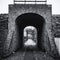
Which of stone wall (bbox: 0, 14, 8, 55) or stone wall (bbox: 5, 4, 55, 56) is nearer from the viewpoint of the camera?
stone wall (bbox: 0, 14, 8, 55)

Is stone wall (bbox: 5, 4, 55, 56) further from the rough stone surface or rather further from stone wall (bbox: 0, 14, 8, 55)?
stone wall (bbox: 0, 14, 8, 55)

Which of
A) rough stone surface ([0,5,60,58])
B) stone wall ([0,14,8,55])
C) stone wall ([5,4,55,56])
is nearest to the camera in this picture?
stone wall ([0,14,8,55])

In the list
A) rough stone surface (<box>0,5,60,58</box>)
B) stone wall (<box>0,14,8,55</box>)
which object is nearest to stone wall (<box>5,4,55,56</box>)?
rough stone surface (<box>0,5,60,58</box>)

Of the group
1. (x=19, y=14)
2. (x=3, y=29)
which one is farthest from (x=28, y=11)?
(x=3, y=29)

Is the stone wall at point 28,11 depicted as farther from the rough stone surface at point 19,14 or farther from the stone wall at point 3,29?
the stone wall at point 3,29

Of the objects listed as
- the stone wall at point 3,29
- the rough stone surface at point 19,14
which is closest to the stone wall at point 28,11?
the rough stone surface at point 19,14

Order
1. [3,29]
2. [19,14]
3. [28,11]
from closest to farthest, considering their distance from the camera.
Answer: [19,14], [28,11], [3,29]

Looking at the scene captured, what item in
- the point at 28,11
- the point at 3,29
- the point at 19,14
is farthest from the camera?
the point at 3,29

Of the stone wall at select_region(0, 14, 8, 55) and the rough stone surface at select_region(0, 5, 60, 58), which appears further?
the rough stone surface at select_region(0, 5, 60, 58)

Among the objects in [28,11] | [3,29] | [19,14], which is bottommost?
[3,29]

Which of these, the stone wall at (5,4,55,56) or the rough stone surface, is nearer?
the rough stone surface

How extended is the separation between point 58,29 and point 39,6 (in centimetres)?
355

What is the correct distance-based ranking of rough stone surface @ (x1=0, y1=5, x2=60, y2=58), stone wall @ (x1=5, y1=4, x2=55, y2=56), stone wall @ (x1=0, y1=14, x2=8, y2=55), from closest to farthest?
stone wall @ (x1=0, y1=14, x2=8, y2=55)
rough stone surface @ (x1=0, y1=5, x2=60, y2=58)
stone wall @ (x1=5, y1=4, x2=55, y2=56)

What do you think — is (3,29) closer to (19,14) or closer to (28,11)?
(19,14)
